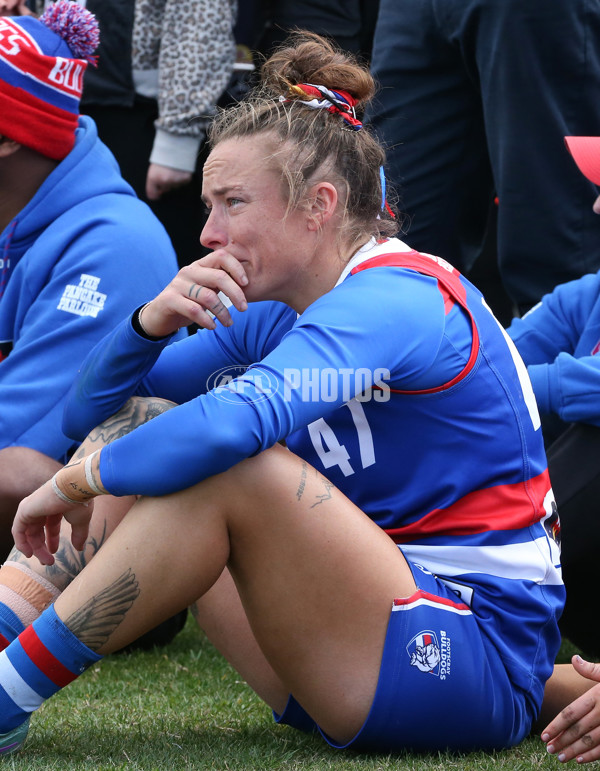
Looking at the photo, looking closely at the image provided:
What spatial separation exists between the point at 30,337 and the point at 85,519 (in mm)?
1058

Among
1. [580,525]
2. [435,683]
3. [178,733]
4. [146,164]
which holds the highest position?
[435,683]

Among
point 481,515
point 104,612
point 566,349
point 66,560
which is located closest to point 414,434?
point 481,515

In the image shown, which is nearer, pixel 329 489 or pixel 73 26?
pixel 329 489

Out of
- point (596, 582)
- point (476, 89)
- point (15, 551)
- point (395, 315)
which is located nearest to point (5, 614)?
point (15, 551)

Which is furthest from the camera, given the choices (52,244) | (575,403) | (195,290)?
(52,244)

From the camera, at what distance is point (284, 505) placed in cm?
204

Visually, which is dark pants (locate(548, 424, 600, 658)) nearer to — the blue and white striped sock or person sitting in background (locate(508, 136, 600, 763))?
person sitting in background (locate(508, 136, 600, 763))

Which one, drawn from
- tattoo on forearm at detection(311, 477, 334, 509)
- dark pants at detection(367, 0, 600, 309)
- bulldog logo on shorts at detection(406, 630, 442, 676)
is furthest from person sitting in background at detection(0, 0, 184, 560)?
bulldog logo on shorts at detection(406, 630, 442, 676)

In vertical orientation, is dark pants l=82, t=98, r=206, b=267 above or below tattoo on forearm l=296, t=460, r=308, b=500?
below

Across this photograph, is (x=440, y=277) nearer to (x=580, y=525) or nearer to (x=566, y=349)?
(x=580, y=525)

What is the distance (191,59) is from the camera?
423cm

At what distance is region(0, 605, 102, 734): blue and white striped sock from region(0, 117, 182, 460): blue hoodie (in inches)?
43.4

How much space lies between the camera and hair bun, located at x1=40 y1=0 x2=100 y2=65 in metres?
3.49

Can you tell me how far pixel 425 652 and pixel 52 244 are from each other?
1742 millimetres
